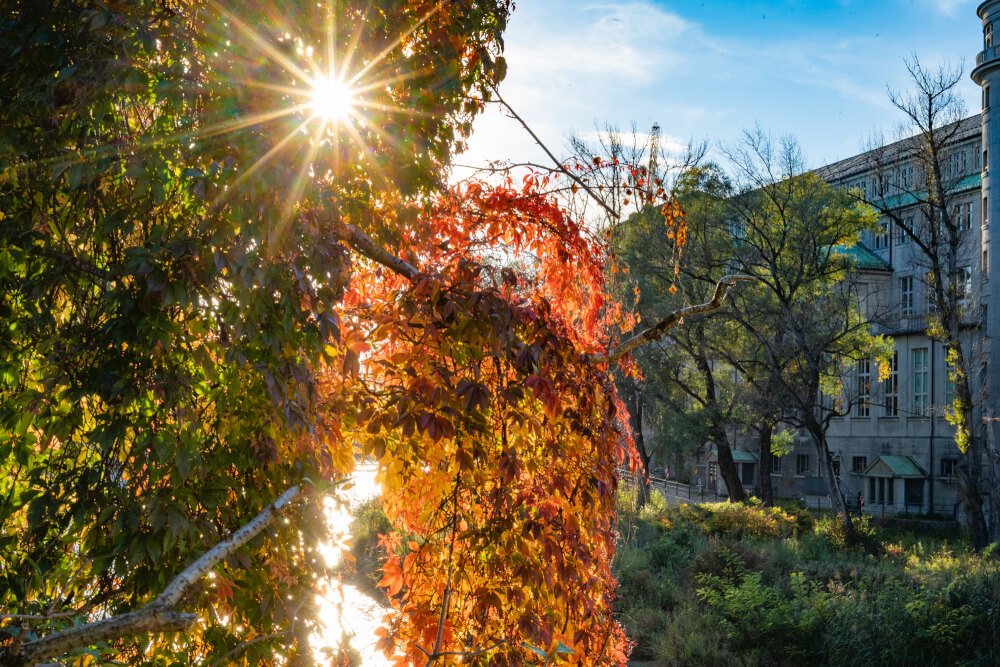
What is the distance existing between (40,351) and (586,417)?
97.3 inches

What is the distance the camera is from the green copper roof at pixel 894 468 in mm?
32250

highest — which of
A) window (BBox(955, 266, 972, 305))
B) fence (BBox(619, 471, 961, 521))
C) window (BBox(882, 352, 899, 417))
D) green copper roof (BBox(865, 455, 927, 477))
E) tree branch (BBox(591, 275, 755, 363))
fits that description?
window (BBox(955, 266, 972, 305))

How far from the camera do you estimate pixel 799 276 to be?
955 inches

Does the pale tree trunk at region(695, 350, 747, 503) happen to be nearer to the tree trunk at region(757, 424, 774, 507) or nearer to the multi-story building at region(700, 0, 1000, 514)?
the tree trunk at region(757, 424, 774, 507)

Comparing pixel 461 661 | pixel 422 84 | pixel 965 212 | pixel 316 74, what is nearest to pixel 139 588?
pixel 461 661

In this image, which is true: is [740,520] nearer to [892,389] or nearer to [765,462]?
[765,462]

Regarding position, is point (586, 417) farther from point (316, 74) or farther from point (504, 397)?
point (316, 74)

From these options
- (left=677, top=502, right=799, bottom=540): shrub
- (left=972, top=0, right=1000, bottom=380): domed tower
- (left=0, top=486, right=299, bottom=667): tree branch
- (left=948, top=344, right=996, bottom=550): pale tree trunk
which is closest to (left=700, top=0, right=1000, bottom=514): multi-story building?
(left=972, top=0, right=1000, bottom=380): domed tower

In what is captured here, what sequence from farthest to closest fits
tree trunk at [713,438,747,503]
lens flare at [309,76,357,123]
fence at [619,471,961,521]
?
fence at [619,471,961,521] < tree trunk at [713,438,747,503] < lens flare at [309,76,357,123]

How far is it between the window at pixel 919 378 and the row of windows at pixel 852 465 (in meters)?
2.27

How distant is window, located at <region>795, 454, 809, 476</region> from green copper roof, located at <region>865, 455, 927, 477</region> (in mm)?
4822

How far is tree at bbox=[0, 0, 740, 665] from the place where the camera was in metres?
3.01

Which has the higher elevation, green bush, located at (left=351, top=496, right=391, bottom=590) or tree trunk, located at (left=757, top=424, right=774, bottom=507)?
tree trunk, located at (left=757, top=424, right=774, bottom=507)

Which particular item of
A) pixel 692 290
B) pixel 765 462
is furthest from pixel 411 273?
pixel 765 462
